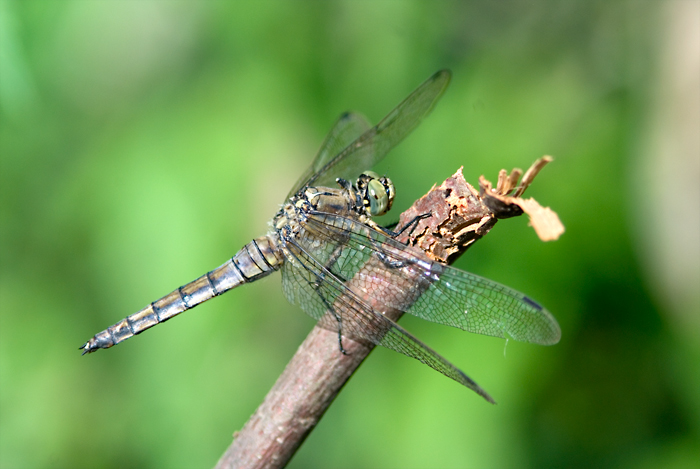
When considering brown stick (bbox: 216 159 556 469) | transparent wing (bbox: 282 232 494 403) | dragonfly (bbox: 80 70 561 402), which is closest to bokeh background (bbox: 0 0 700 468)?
dragonfly (bbox: 80 70 561 402)

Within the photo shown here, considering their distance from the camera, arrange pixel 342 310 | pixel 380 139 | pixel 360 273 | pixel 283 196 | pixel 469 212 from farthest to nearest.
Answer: pixel 283 196 → pixel 380 139 → pixel 342 310 → pixel 360 273 → pixel 469 212

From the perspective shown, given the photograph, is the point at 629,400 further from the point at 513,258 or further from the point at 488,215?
the point at 488,215

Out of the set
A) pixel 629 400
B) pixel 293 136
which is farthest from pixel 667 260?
pixel 293 136

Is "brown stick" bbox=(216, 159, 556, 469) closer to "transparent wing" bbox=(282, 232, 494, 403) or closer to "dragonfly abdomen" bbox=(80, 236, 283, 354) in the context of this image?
"transparent wing" bbox=(282, 232, 494, 403)

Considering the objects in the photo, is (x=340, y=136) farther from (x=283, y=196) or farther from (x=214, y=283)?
(x=214, y=283)

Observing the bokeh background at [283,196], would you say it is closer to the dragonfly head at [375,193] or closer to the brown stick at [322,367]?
the dragonfly head at [375,193]

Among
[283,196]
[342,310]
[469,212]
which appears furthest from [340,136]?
[469,212]
